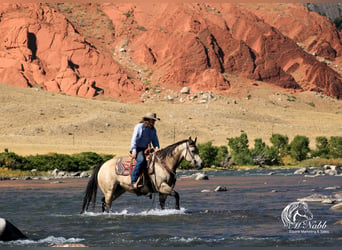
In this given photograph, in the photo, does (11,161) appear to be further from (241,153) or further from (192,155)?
(192,155)

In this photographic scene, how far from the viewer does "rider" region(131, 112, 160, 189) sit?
18.8 meters

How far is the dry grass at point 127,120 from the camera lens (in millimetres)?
97787

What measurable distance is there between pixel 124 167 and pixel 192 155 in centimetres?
203

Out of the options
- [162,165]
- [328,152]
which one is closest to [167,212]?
[162,165]

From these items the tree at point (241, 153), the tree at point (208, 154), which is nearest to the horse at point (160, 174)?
the tree at point (208, 154)

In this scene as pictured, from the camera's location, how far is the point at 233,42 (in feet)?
632

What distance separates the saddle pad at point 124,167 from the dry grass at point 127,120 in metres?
53.4

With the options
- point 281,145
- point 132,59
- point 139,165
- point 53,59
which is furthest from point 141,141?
point 132,59

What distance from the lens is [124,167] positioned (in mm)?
19500

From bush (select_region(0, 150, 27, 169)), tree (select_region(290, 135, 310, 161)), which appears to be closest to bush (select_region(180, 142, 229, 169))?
tree (select_region(290, 135, 310, 161))

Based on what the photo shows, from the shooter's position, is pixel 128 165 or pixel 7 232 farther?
pixel 128 165

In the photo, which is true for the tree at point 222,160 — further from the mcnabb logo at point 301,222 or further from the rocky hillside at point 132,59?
the rocky hillside at point 132,59

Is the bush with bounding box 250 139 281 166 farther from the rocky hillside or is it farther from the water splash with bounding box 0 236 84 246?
the rocky hillside

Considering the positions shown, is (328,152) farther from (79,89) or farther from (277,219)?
(79,89)
